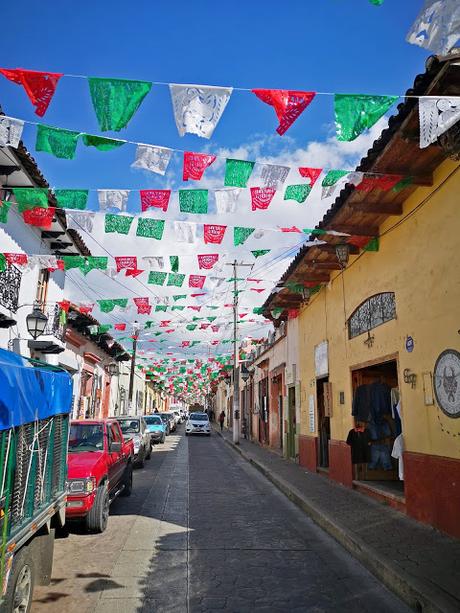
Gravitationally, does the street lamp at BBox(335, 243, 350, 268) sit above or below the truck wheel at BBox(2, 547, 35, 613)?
above

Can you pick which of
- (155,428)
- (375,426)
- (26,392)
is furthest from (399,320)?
(155,428)

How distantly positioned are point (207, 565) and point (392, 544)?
2.53m

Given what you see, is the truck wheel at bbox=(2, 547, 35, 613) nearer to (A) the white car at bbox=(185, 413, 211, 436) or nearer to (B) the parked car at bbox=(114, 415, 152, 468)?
(B) the parked car at bbox=(114, 415, 152, 468)

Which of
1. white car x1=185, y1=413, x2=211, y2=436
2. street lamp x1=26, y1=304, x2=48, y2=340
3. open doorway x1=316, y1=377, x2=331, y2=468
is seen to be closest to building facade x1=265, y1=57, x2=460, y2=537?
open doorway x1=316, y1=377, x2=331, y2=468

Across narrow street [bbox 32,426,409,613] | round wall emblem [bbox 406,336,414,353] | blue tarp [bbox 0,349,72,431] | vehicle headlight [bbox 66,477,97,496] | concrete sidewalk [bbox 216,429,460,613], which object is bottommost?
narrow street [bbox 32,426,409,613]

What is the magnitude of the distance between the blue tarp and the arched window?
6.21 metres

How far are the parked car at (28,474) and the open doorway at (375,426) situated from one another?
685 centimetres

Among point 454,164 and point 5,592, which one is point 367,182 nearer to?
point 454,164

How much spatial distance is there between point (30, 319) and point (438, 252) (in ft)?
34.6

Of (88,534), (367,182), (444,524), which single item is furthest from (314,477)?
(367,182)

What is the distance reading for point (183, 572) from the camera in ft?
18.4

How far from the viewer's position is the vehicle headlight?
6.94 metres

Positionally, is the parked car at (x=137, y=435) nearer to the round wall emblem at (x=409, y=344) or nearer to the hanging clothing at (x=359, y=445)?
the hanging clothing at (x=359, y=445)

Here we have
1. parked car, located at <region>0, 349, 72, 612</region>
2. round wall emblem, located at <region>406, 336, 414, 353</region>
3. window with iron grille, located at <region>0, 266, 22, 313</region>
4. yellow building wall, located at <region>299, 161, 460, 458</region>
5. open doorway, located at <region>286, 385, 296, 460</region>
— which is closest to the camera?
parked car, located at <region>0, 349, 72, 612</region>
